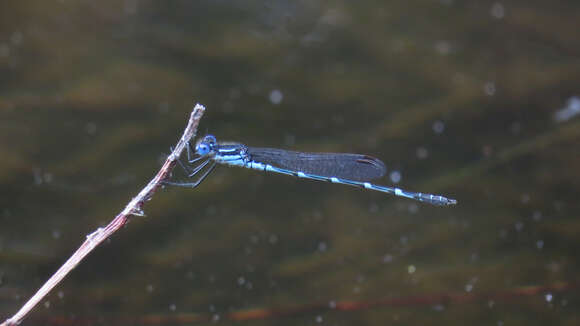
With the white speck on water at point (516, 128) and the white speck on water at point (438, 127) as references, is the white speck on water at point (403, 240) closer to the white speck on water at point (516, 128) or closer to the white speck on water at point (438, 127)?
the white speck on water at point (438, 127)

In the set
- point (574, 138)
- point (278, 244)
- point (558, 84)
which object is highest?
point (558, 84)

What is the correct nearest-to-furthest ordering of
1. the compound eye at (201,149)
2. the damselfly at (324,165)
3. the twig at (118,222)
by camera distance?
the twig at (118,222)
the compound eye at (201,149)
the damselfly at (324,165)

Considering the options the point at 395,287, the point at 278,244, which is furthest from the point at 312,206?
the point at 395,287

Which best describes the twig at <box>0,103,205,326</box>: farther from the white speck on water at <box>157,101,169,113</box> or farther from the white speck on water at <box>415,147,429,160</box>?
the white speck on water at <box>415,147,429,160</box>

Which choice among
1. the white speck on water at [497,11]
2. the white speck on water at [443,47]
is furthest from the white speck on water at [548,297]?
the white speck on water at [497,11]

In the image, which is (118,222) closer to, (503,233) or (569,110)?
(503,233)

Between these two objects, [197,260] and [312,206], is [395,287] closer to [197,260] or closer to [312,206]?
[312,206]
